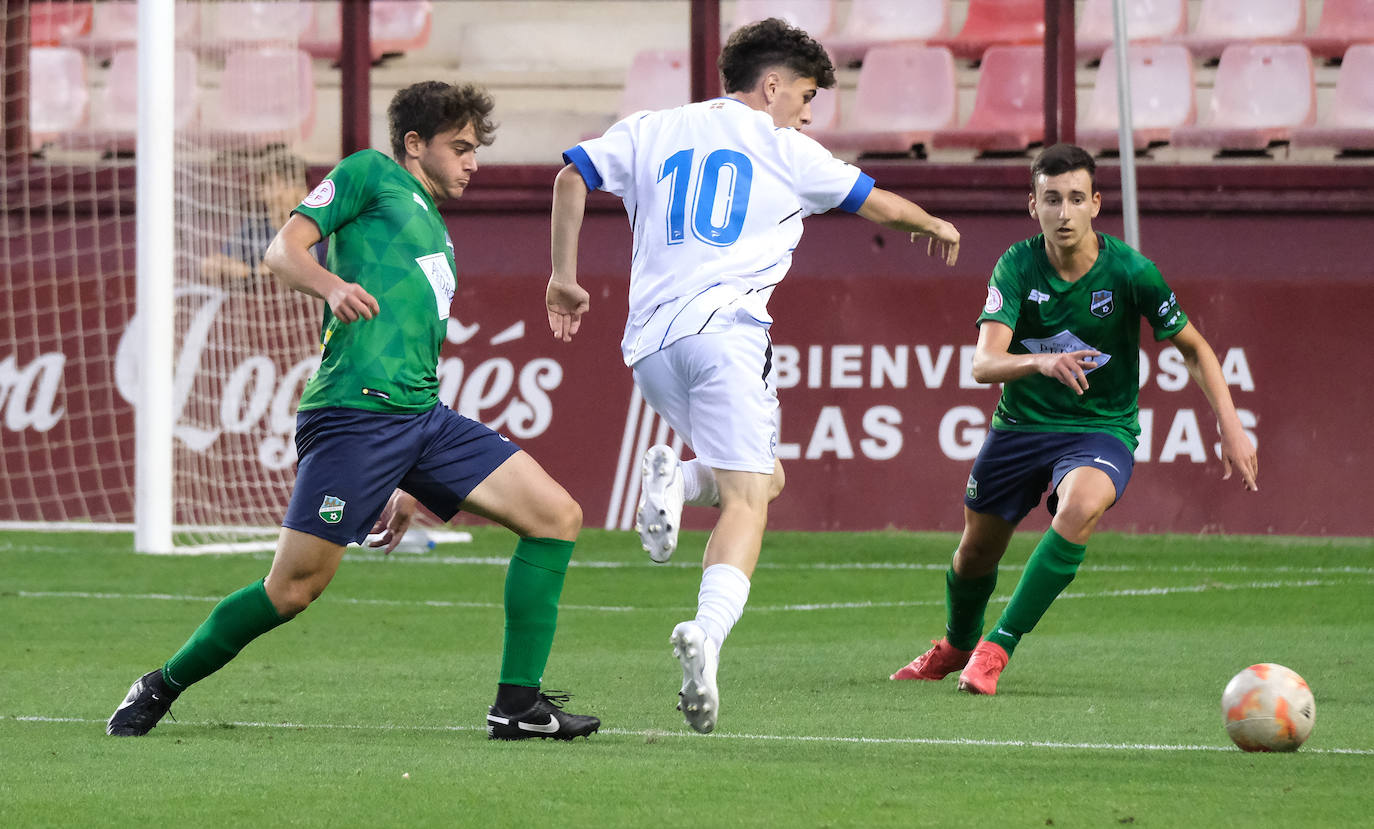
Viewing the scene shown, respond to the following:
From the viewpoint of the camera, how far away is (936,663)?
6312 millimetres

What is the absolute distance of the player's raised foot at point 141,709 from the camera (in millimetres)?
4910

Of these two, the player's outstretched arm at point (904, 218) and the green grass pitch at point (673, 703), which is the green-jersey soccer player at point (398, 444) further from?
the player's outstretched arm at point (904, 218)

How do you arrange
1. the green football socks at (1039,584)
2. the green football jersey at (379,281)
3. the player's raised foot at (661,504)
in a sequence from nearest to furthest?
the player's raised foot at (661,504) < the green football jersey at (379,281) < the green football socks at (1039,584)

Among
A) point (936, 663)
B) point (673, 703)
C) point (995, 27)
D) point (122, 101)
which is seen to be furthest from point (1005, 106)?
point (673, 703)

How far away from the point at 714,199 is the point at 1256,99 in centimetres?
955

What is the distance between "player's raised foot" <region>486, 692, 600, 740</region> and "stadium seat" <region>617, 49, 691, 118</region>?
9569mm

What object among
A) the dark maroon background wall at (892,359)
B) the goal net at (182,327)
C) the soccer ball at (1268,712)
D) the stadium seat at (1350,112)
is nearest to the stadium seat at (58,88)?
the goal net at (182,327)

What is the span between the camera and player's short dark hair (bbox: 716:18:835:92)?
16.5 feet

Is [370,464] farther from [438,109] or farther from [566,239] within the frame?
[438,109]

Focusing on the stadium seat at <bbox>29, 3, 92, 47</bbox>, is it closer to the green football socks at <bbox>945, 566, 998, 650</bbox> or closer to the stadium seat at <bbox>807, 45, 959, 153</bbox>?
the stadium seat at <bbox>807, 45, 959, 153</bbox>

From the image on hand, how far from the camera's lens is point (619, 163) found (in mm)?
5004

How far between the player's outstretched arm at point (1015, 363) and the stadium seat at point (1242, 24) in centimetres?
831

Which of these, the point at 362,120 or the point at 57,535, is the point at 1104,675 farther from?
the point at 362,120

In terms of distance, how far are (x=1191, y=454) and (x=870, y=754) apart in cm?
723
